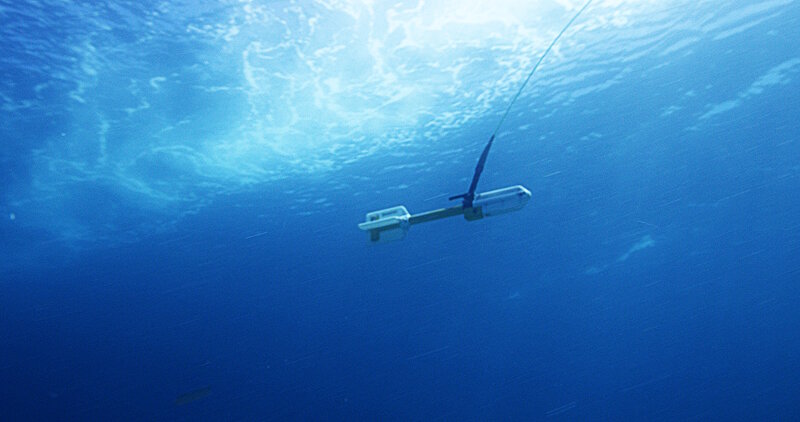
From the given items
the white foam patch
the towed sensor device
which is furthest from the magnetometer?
the white foam patch

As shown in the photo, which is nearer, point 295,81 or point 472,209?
point 472,209

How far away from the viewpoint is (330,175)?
45.1 feet

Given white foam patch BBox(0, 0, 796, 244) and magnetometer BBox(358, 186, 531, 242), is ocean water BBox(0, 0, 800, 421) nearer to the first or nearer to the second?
white foam patch BBox(0, 0, 796, 244)

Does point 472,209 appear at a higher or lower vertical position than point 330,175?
lower

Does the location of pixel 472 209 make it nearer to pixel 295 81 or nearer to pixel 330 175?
pixel 295 81

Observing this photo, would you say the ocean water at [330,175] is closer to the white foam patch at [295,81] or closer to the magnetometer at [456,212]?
the white foam patch at [295,81]

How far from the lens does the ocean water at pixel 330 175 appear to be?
8.20m

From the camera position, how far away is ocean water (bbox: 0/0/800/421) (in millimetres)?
8195

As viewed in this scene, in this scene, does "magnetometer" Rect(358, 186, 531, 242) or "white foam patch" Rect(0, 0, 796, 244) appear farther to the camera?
"white foam patch" Rect(0, 0, 796, 244)

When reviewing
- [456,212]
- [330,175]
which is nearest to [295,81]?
[330,175]

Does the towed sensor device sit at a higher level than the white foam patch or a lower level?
lower

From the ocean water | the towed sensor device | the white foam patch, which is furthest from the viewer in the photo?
the ocean water

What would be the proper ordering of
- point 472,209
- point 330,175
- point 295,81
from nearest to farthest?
1. point 472,209
2. point 295,81
3. point 330,175

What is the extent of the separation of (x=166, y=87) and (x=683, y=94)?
1624 cm
